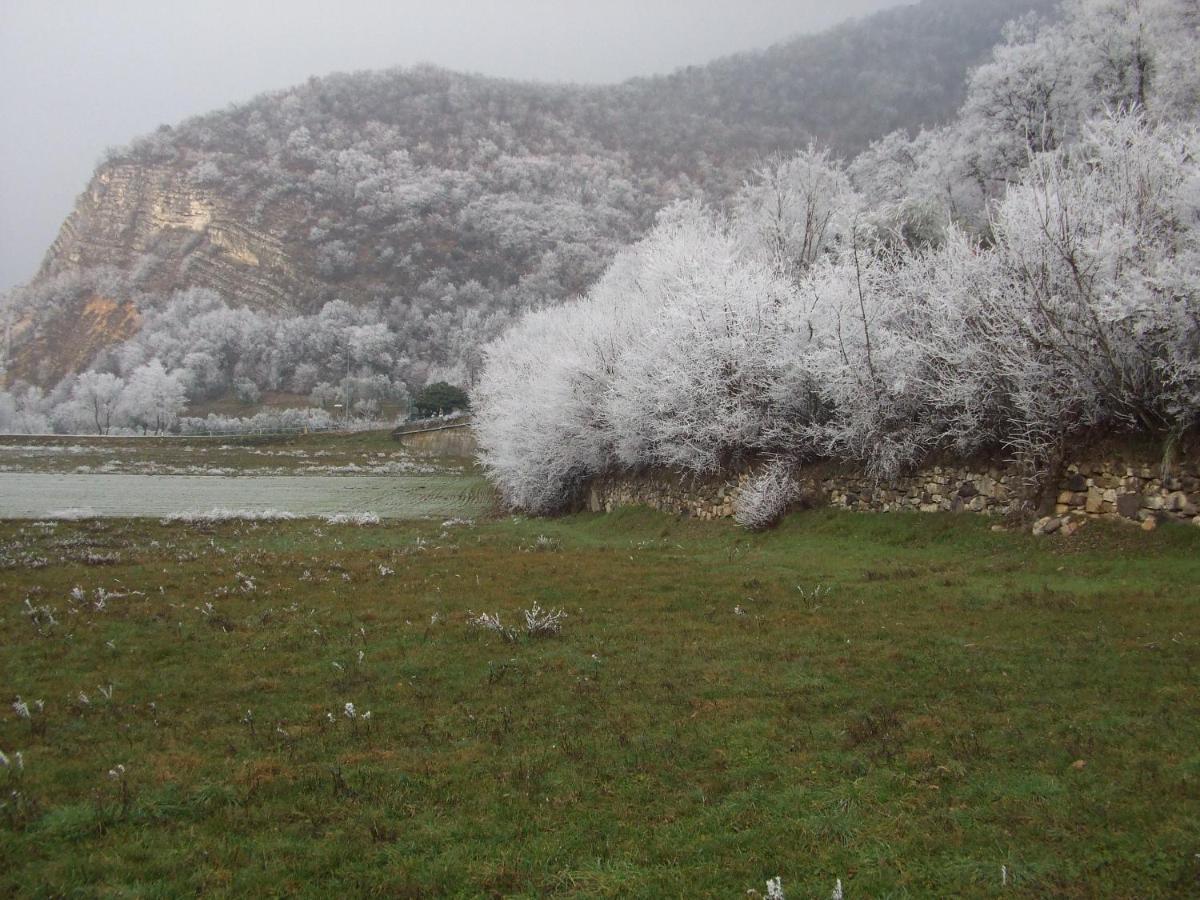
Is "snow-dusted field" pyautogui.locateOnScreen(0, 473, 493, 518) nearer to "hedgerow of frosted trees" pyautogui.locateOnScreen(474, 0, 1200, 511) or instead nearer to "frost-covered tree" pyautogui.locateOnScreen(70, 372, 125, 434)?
"hedgerow of frosted trees" pyautogui.locateOnScreen(474, 0, 1200, 511)

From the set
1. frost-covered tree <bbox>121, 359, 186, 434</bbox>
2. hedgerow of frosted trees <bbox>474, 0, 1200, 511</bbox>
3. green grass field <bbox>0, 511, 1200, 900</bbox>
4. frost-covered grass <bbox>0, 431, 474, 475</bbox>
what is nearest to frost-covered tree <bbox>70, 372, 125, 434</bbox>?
frost-covered tree <bbox>121, 359, 186, 434</bbox>

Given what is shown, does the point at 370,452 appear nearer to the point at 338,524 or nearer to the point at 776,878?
the point at 338,524

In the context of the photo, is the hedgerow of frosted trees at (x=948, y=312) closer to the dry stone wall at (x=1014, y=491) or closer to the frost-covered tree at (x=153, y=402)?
the dry stone wall at (x=1014, y=491)

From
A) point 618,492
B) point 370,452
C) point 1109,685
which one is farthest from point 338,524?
point 370,452

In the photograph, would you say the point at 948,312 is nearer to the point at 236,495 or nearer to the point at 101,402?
the point at 236,495

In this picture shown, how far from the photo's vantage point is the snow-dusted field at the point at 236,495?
1608 inches

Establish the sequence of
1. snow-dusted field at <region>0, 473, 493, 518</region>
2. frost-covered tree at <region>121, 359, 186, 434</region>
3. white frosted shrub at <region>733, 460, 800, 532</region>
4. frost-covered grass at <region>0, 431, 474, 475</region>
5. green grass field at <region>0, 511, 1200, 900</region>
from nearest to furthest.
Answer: green grass field at <region>0, 511, 1200, 900</region> → white frosted shrub at <region>733, 460, 800, 532</region> → snow-dusted field at <region>0, 473, 493, 518</region> → frost-covered grass at <region>0, 431, 474, 475</region> → frost-covered tree at <region>121, 359, 186, 434</region>

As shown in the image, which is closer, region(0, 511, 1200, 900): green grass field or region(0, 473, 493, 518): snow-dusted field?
region(0, 511, 1200, 900): green grass field

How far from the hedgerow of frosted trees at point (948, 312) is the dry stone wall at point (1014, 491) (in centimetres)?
79

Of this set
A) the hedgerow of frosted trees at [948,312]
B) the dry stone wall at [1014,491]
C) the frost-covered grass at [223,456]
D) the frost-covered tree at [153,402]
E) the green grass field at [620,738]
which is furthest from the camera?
the frost-covered tree at [153,402]

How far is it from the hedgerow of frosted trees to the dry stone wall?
790mm

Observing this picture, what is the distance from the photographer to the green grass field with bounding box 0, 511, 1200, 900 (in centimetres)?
585

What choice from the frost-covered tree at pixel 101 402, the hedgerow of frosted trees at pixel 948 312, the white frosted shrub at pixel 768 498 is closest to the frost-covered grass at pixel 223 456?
the hedgerow of frosted trees at pixel 948 312

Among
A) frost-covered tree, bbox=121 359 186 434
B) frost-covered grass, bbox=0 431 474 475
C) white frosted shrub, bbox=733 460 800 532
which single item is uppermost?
frost-covered tree, bbox=121 359 186 434
